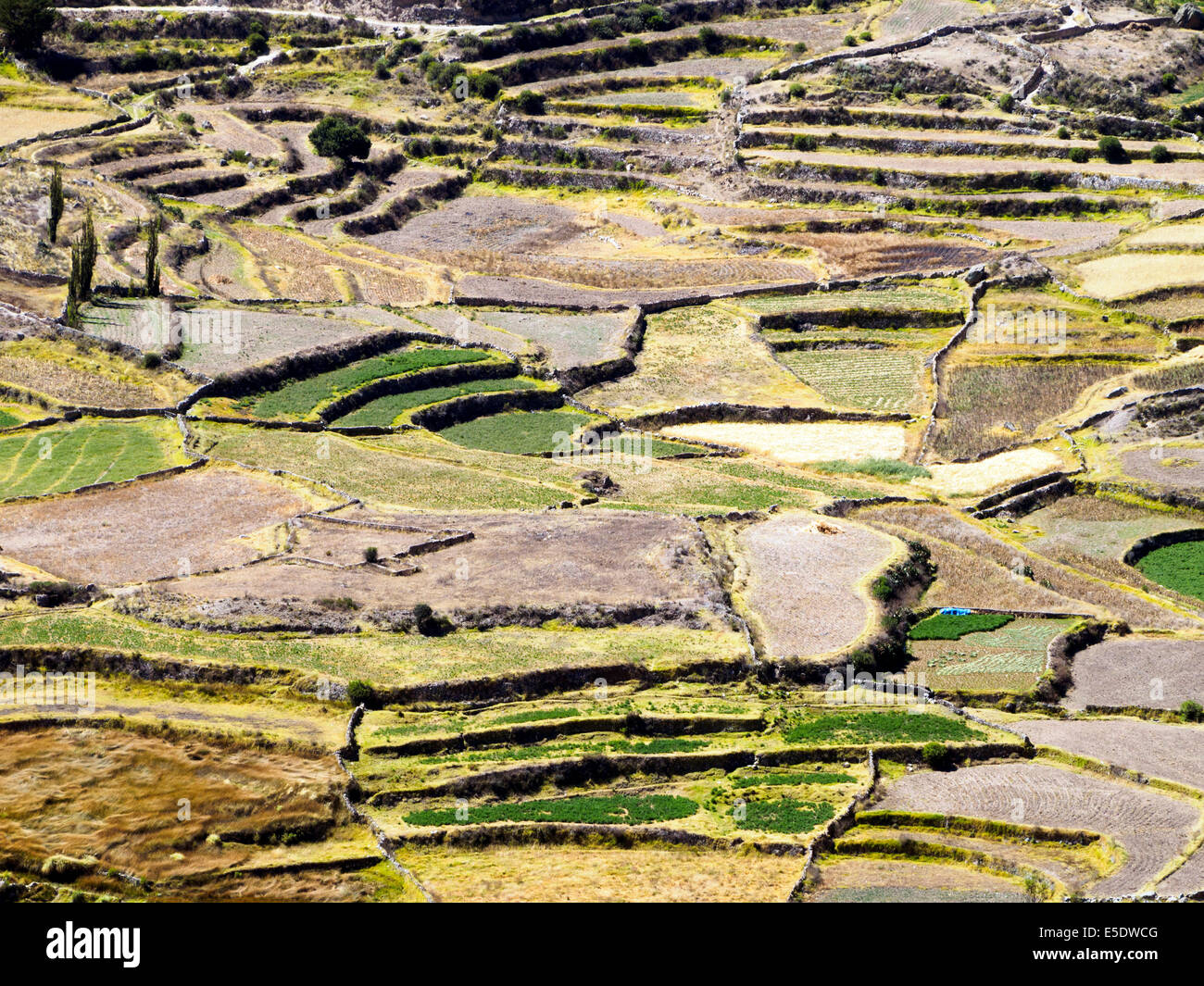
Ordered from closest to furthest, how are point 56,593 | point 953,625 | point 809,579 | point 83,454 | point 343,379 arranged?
point 56,593 → point 953,625 → point 809,579 → point 83,454 → point 343,379

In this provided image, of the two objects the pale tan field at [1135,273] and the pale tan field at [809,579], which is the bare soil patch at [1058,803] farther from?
the pale tan field at [1135,273]

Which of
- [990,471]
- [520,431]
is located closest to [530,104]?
[520,431]


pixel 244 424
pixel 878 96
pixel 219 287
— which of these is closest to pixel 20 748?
pixel 244 424

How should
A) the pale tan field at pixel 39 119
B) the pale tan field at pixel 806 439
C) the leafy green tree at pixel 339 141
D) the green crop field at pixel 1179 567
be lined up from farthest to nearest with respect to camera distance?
1. the leafy green tree at pixel 339 141
2. the pale tan field at pixel 39 119
3. the pale tan field at pixel 806 439
4. the green crop field at pixel 1179 567

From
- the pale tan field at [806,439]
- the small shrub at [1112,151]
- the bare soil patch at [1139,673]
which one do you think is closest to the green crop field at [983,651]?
the bare soil patch at [1139,673]

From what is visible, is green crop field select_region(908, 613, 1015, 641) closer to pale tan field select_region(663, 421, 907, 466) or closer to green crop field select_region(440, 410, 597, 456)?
pale tan field select_region(663, 421, 907, 466)

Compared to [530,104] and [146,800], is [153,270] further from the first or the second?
[146,800]

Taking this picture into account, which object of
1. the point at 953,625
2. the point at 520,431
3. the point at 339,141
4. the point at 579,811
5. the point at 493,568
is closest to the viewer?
the point at 579,811

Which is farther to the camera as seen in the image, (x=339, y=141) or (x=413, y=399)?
(x=339, y=141)
